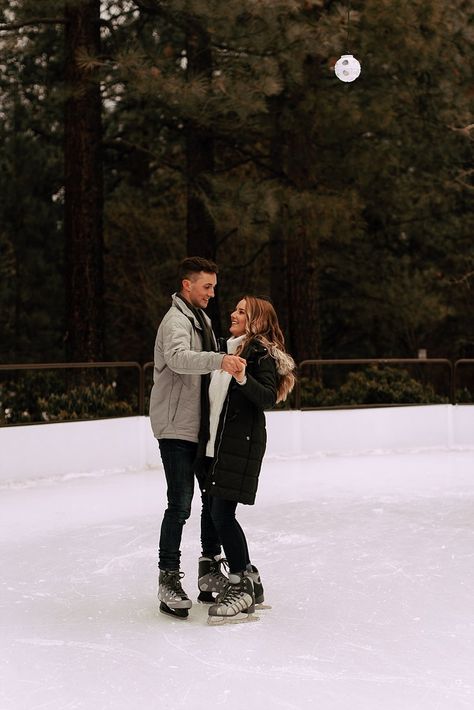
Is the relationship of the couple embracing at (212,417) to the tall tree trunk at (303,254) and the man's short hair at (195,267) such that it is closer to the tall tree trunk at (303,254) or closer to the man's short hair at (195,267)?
the man's short hair at (195,267)

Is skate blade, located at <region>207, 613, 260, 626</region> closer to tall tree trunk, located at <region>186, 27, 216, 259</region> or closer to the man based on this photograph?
the man

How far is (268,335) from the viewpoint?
19.9ft

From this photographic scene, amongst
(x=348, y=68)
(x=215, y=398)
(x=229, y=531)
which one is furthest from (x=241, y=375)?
(x=348, y=68)

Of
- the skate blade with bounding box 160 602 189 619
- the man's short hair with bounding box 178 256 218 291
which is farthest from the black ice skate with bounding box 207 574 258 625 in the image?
the man's short hair with bounding box 178 256 218 291

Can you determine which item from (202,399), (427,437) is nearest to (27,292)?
(427,437)

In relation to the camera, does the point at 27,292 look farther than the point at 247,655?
Yes

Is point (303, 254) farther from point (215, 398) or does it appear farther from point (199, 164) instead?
point (215, 398)

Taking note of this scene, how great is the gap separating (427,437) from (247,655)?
10.9 m

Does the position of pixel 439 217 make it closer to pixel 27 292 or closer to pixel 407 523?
pixel 27 292

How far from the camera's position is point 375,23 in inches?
792

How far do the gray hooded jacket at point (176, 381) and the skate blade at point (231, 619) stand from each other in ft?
3.11

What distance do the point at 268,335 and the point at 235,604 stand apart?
1441 mm

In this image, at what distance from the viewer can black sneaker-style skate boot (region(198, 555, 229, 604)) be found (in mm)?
6309

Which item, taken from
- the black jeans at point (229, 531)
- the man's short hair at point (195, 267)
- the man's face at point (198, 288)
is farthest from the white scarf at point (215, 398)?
the man's short hair at point (195, 267)
